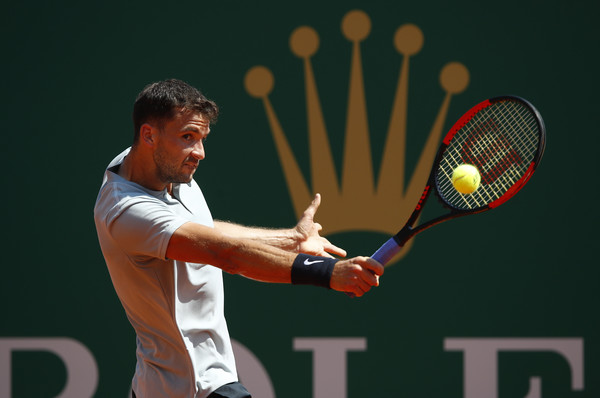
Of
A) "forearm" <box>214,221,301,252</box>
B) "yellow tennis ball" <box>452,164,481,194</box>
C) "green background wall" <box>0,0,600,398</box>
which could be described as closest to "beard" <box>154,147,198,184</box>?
"forearm" <box>214,221,301,252</box>

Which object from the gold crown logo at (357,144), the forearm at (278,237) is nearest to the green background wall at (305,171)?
the gold crown logo at (357,144)

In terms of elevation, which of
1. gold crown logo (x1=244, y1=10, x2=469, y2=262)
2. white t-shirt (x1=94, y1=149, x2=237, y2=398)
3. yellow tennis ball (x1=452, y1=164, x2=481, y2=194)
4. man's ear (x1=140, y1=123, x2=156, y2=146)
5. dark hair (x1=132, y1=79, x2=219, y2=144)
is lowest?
white t-shirt (x1=94, y1=149, x2=237, y2=398)

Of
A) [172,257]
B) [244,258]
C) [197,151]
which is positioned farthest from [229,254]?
[197,151]

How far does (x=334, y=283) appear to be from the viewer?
2.35 metres

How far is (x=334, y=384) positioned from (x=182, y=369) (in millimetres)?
1980

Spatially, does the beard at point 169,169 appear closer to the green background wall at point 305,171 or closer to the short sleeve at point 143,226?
the short sleeve at point 143,226

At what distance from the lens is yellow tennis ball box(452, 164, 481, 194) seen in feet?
9.33

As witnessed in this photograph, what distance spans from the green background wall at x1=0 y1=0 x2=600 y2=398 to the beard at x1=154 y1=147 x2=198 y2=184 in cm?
186

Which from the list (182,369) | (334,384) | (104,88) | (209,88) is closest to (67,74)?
(104,88)

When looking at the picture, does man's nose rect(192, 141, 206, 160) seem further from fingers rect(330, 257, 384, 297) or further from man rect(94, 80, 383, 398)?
fingers rect(330, 257, 384, 297)

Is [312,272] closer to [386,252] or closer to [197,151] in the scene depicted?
[386,252]

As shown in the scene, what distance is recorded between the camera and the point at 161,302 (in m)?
2.56

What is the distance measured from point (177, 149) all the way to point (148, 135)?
0.11 metres

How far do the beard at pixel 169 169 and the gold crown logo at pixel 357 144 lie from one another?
1.90 m
